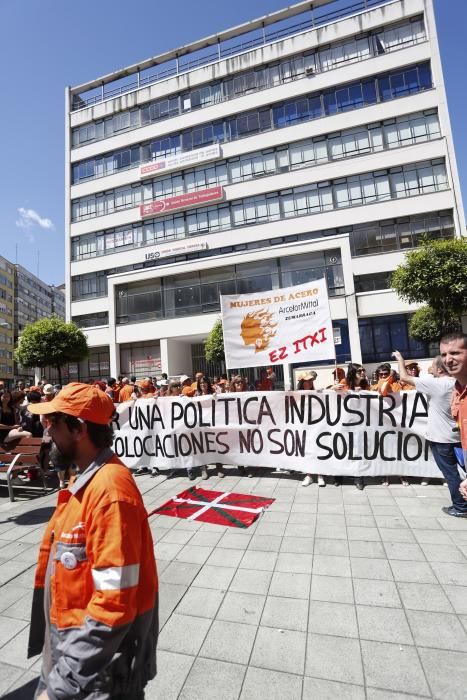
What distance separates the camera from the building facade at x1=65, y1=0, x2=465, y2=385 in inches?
978

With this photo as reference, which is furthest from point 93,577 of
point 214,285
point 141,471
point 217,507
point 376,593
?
point 214,285

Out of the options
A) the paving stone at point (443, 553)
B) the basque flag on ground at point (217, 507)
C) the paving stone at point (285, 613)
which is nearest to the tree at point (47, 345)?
the basque flag on ground at point (217, 507)

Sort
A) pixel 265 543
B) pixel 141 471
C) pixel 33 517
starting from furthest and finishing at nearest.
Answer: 1. pixel 141 471
2. pixel 33 517
3. pixel 265 543

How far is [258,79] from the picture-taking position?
28.9 m

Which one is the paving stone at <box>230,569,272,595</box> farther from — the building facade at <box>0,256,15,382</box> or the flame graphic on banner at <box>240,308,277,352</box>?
the building facade at <box>0,256,15,382</box>

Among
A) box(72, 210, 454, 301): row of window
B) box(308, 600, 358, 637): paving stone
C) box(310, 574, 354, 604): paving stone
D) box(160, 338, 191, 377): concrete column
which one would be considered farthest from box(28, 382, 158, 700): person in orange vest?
box(160, 338, 191, 377): concrete column

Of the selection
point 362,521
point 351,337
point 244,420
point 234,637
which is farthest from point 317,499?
point 351,337

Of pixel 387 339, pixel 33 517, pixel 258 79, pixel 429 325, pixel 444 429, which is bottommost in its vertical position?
pixel 33 517

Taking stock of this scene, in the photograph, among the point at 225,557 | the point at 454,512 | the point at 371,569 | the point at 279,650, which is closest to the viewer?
the point at 279,650

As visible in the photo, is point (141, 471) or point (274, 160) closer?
point (141, 471)

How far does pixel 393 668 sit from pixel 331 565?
126 centimetres

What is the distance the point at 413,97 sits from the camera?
2500cm

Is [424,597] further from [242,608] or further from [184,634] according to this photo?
[184,634]

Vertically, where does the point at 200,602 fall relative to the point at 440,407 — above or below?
below
